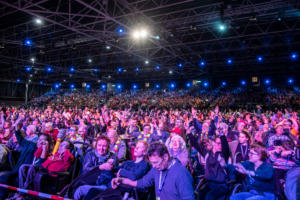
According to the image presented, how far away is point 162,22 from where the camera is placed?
10.5 m

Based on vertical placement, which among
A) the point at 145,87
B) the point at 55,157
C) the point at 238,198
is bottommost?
the point at 238,198

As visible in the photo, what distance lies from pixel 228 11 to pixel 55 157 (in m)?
9.06

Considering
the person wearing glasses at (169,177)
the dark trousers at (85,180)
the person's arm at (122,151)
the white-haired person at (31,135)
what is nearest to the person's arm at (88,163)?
the dark trousers at (85,180)

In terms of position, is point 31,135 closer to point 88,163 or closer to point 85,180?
point 88,163

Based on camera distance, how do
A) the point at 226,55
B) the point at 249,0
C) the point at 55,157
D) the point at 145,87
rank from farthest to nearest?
the point at 145,87
the point at 226,55
the point at 249,0
the point at 55,157

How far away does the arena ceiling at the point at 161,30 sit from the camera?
359 inches

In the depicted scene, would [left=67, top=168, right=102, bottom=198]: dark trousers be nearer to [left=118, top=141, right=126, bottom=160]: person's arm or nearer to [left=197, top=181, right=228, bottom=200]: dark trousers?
[left=118, top=141, right=126, bottom=160]: person's arm

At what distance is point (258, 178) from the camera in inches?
107

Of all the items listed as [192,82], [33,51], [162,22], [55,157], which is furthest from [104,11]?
[192,82]

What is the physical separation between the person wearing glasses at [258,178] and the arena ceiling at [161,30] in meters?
7.33

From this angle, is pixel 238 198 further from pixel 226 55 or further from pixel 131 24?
pixel 226 55

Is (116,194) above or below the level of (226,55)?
below

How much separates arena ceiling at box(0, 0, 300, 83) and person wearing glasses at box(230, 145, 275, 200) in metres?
7.33

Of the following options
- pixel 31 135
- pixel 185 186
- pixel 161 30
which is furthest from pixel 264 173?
pixel 161 30
